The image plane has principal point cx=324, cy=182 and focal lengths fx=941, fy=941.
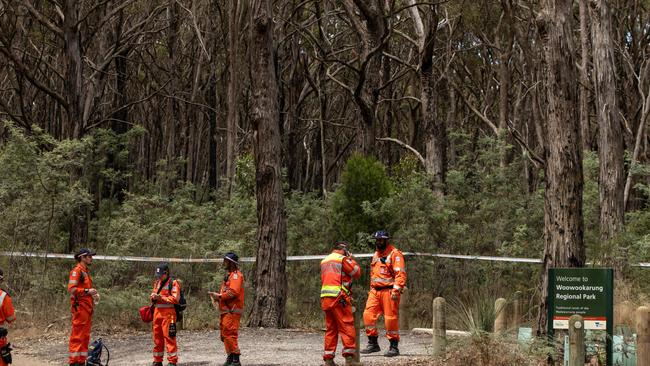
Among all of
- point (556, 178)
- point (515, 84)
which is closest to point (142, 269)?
point (556, 178)

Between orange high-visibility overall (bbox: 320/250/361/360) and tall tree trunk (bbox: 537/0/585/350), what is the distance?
2.54 m

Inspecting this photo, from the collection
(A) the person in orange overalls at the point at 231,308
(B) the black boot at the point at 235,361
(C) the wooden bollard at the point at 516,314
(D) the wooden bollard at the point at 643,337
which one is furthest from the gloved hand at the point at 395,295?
(D) the wooden bollard at the point at 643,337

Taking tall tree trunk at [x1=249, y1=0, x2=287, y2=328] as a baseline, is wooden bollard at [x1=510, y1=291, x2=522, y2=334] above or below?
below

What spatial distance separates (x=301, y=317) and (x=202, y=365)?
256 inches

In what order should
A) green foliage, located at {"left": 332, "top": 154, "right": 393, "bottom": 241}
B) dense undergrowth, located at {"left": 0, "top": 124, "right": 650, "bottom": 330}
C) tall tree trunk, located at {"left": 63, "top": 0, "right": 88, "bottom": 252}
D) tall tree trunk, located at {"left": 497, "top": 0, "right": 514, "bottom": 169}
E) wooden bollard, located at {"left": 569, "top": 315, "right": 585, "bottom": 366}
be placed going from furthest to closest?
tall tree trunk, located at {"left": 497, "top": 0, "right": 514, "bottom": 169}
tall tree trunk, located at {"left": 63, "top": 0, "right": 88, "bottom": 252}
green foliage, located at {"left": 332, "top": 154, "right": 393, "bottom": 241}
dense undergrowth, located at {"left": 0, "top": 124, "right": 650, "bottom": 330}
wooden bollard, located at {"left": 569, "top": 315, "right": 585, "bottom": 366}

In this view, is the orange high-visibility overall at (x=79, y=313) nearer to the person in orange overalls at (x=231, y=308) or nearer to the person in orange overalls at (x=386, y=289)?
the person in orange overalls at (x=231, y=308)

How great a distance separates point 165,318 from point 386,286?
10.5ft

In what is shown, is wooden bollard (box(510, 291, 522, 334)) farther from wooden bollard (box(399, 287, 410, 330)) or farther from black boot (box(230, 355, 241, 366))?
black boot (box(230, 355, 241, 366))

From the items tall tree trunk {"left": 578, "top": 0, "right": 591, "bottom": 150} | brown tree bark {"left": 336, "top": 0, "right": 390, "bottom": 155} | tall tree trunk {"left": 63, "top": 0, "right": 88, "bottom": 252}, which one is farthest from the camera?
tall tree trunk {"left": 578, "top": 0, "right": 591, "bottom": 150}

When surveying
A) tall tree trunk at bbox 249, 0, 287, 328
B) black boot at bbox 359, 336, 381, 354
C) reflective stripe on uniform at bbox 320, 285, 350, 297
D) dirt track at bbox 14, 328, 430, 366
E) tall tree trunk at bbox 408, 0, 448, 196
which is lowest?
dirt track at bbox 14, 328, 430, 366

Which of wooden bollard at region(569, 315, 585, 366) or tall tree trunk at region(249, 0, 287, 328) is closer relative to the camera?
wooden bollard at region(569, 315, 585, 366)

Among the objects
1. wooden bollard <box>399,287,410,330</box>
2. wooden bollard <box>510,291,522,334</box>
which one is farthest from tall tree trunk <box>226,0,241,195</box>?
wooden bollard <box>510,291,522,334</box>

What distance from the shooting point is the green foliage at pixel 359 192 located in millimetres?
19922

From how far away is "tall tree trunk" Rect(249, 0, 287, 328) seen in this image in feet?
55.4
